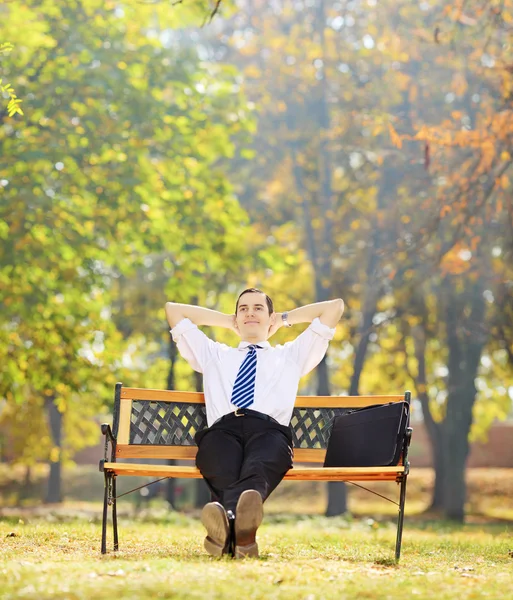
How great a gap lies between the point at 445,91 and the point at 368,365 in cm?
847

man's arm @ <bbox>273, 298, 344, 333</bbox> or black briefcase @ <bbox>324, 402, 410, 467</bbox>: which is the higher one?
man's arm @ <bbox>273, 298, 344, 333</bbox>

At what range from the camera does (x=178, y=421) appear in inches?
267

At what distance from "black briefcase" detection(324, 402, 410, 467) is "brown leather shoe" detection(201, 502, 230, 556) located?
123 centimetres

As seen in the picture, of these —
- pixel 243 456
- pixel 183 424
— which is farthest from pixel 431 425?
pixel 243 456

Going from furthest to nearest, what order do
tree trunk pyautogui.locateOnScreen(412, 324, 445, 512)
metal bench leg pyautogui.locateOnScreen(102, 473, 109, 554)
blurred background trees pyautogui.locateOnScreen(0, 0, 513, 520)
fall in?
1. tree trunk pyautogui.locateOnScreen(412, 324, 445, 512)
2. blurred background trees pyautogui.locateOnScreen(0, 0, 513, 520)
3. metal bench leg pyautogui.locateOnScreen(102, 473, 109, 554)

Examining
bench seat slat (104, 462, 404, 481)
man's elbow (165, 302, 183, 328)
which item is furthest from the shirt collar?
bench seat slat (104, 462, 404, 481)

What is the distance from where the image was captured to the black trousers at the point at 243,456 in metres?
5.55

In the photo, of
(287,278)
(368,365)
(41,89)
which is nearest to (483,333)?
(287,278)

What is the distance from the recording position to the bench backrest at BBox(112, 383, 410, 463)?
6578 mm

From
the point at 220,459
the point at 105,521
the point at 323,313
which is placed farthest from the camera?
the point at 323,313

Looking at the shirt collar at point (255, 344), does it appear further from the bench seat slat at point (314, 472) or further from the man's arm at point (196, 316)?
the bench seat slat at point (314, 472)

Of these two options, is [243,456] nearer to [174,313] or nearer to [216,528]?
Answer: [216,528]

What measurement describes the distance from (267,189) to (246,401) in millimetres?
14777

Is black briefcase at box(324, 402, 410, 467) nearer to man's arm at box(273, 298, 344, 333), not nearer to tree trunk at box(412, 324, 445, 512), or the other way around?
man's arm at box(273, 298, 344, 333)
